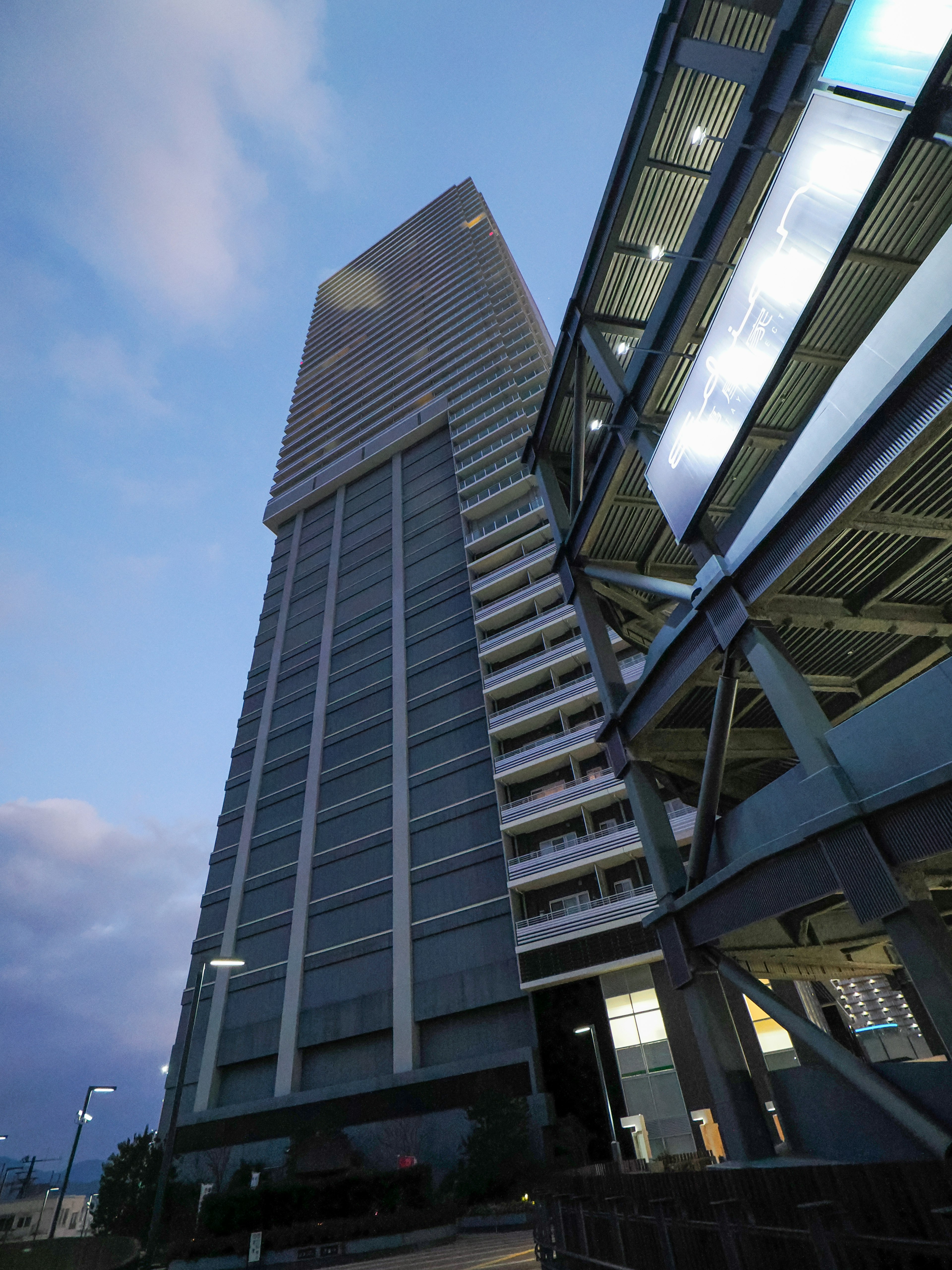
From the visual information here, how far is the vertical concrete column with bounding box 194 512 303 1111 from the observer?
3816 cm

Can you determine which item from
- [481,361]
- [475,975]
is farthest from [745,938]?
[481,361]

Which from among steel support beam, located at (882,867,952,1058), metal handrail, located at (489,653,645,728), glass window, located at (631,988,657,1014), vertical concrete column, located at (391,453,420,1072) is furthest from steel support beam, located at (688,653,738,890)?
vertical concrete column, located at (391,453,420,1072)

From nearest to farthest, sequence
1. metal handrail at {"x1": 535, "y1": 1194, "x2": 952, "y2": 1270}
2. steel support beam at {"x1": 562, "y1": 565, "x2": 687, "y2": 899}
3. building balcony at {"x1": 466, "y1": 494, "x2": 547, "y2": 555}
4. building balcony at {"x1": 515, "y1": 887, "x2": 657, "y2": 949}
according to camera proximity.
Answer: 1. metal handrail at {"x1": 535, "y1": 1194, "x2": 952, "y2": 1270}
2. steel support beam at {"x1": 562, "y1": 565, "x2": 687, "y2": 899}
3. building balcony at {"x1": 515, "y1": 887, "x2": 657, "y2": 949}
4. building balcony at {"x1": 466, "y1": 494, "x2": 547, "y2": 555}

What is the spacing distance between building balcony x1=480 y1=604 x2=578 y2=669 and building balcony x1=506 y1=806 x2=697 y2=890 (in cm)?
1165

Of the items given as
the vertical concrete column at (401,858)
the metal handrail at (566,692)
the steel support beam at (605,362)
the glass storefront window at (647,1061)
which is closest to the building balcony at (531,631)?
the metal handrail at (566,692)

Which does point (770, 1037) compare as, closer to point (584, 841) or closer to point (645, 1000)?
point (645, 1000)

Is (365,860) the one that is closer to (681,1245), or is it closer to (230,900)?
(230,900)

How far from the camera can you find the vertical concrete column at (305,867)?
3631cm

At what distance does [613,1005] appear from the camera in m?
31.1

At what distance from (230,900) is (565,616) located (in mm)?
29194

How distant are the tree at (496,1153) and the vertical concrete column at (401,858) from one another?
6.34 m

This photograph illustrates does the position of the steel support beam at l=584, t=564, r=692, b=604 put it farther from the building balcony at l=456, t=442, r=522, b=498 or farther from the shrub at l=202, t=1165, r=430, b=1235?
the building balcony at l=456, t=442, r=522, b=498

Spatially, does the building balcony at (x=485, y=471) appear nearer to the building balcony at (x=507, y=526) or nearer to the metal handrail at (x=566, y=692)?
the building balcony at (x=507, y=526)

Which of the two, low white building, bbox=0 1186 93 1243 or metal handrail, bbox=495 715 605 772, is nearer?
metal handrail, bbox=495 715 605 772
